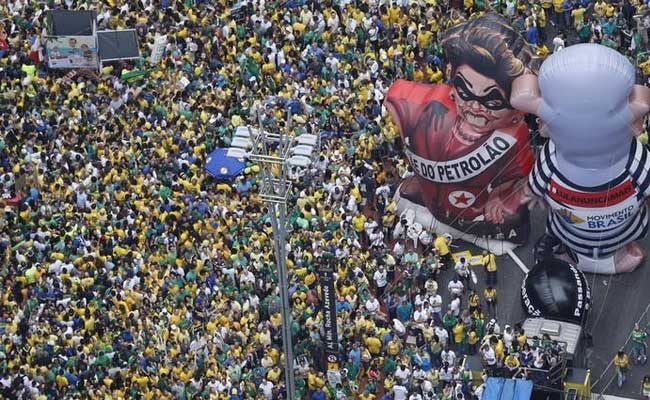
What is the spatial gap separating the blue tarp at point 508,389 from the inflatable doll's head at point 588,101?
5.87 metres

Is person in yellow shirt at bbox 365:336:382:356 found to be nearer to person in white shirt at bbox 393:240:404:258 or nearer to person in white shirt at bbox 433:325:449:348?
person in white shirt at bbox 433:325:449:348

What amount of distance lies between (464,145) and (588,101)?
421 centimetres

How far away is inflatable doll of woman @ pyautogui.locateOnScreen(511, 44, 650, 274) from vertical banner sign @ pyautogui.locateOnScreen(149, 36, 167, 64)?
12.4m

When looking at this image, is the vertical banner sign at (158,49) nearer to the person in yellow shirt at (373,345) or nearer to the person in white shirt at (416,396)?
the person in yellow shirt at (373,345)

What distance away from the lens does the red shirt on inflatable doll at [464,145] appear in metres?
53.7

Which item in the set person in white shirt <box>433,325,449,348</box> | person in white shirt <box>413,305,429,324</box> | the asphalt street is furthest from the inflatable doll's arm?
person in white shirt <box>433,325,449,348</box>

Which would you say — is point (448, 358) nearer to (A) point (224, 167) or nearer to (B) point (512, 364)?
(B) point (512, 364)

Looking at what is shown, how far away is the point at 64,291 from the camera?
176 ft

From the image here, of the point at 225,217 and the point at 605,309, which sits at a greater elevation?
the point at 225,217

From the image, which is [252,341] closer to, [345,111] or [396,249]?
[396,249]

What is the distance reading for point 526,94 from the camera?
52.4m

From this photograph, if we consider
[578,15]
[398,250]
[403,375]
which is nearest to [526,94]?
[398,250]

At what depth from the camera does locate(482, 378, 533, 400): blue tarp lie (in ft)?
162

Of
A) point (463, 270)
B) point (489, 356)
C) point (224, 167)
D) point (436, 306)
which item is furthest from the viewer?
point (224, 167)
